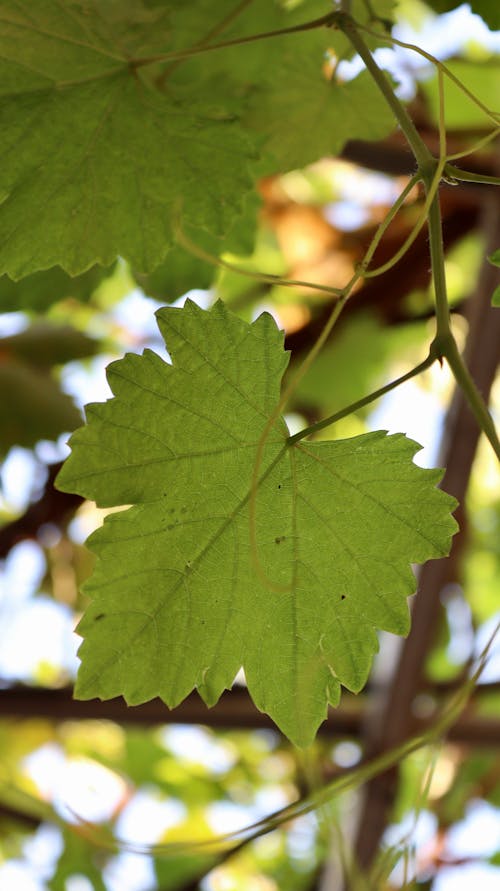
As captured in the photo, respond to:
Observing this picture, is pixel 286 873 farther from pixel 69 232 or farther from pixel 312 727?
pixel 69 232

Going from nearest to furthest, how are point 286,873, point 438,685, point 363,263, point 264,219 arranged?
point 363,263 < point 438,685 < point 264,219 < point 286,873

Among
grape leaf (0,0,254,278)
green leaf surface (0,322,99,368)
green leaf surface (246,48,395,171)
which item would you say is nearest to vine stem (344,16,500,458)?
grape leaf (0,0,254,278)

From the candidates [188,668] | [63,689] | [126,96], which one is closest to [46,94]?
[126,96]

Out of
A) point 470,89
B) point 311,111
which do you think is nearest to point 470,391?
point 311,111

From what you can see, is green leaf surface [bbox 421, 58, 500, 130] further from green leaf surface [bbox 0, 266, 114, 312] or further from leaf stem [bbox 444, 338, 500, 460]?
leaf stem [bbox 444, 338, 500, 460]

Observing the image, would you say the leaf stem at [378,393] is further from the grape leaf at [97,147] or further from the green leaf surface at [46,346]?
the green leaf surface at [46,346]

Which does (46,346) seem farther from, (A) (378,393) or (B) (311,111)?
(A) (378,393)
